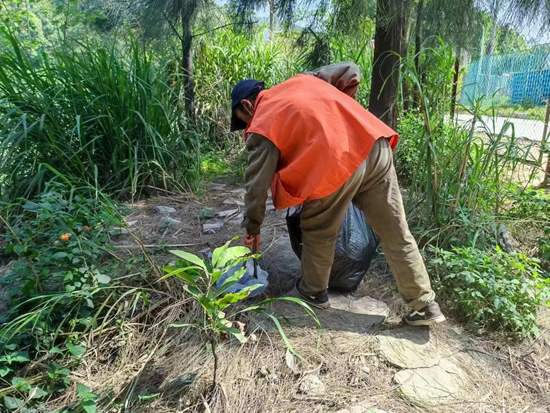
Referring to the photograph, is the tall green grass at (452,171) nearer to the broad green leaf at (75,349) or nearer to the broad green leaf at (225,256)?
the broad green leaf at (225,256)

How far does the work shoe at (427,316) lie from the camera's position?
1960mm

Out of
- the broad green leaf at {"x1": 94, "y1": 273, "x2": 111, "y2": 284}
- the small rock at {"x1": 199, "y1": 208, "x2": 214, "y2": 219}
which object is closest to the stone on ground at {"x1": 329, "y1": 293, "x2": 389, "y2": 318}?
the broad green leaf at {"x1": 94, "y1": 273, "x2": 111, "y2": 284}

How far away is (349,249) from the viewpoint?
218cm

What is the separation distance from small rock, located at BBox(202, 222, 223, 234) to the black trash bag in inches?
30.2

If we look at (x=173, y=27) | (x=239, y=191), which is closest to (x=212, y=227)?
(x=239, y=191)

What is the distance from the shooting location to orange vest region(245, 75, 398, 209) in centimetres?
171

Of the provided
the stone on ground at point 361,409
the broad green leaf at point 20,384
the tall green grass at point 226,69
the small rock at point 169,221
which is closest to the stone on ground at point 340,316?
the stone on ground at point 361,409

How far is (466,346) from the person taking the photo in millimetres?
1947

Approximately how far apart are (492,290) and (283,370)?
1.12 metres

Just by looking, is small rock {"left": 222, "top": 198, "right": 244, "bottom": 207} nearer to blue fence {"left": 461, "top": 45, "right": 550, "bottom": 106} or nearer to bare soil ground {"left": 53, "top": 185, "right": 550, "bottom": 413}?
bare soil ground {"left": 53, "top": 185, "right": 550, "bottom": 413}

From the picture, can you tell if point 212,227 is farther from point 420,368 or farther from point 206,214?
point 420,368

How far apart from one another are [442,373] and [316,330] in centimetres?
58

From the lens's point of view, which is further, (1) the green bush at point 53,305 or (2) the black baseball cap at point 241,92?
(2) the black baseball cap at point 241,92

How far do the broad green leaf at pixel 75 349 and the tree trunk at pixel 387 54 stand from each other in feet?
7.09
